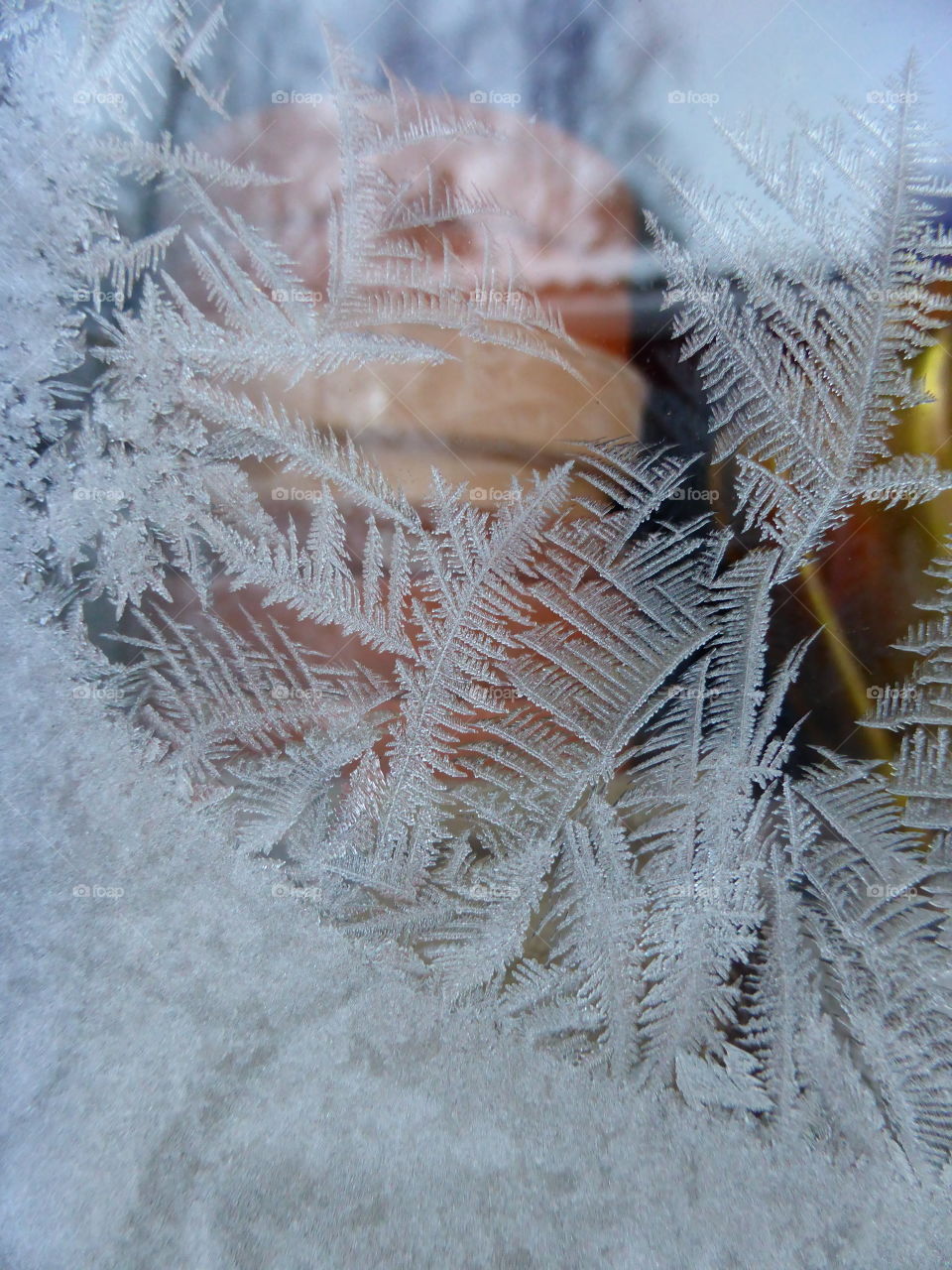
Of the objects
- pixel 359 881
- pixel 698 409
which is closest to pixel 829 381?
pixel 698 409

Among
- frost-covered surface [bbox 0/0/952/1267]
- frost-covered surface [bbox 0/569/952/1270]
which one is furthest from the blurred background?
frost-covered surface [bbox 0/569/952/1270]

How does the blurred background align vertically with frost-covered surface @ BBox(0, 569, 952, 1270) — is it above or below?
above

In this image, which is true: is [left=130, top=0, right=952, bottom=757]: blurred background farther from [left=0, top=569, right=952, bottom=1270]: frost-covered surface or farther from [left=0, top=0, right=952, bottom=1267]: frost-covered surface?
[left=0, top=569, right=952, bottom=1270]: frost-covered surface

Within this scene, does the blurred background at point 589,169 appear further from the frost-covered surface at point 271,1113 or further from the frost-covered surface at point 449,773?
the frost-covered surface at point 271,1113

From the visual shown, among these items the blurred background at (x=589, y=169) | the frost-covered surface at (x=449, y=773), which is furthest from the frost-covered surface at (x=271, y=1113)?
the blurred background at (x=589, y=169)

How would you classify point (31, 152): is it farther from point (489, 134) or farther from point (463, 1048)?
point (463, 1048)

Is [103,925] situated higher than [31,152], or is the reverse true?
[31,152]

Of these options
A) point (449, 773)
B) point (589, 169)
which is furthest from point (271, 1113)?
point (589, 169)

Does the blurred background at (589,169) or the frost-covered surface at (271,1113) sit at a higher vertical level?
the blurred background at (589,169)
